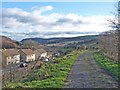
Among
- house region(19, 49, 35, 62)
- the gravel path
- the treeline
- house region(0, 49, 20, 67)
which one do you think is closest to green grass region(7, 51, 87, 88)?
the gravel path

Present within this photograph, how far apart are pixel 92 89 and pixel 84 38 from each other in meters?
142

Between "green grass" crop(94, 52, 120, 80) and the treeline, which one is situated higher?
the treeline

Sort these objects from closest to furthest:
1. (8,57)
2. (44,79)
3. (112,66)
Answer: (44,79), (112,66), (8,57)

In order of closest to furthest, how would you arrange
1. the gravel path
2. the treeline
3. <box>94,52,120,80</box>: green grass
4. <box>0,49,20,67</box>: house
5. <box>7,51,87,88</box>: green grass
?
<box>7,51,87,88</box>: green grass → the gravel path → <box>94,52,120,80</box>: green grass → the treeline → <box>0,49,20,67</box>: house

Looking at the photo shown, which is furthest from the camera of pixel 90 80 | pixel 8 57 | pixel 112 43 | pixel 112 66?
pixel 8 57

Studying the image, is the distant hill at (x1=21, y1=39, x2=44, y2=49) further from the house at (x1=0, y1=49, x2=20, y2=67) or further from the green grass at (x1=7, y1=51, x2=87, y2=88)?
the green grass at (x1=7, y1=51, x2=87, y2=88)

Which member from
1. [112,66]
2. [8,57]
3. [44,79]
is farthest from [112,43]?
[8,57]

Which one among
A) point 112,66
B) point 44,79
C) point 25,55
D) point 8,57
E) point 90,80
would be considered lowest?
point 25,55

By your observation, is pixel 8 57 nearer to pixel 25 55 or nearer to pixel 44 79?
pixel 25 55

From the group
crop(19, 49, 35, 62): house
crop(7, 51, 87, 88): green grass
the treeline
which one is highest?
the treeline

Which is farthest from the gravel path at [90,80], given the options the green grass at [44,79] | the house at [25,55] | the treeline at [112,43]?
the house at [25,55]

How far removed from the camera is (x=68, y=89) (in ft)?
41.5

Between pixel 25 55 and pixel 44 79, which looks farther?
pixel 25 55

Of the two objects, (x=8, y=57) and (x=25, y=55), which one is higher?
(x=8, y=57)
